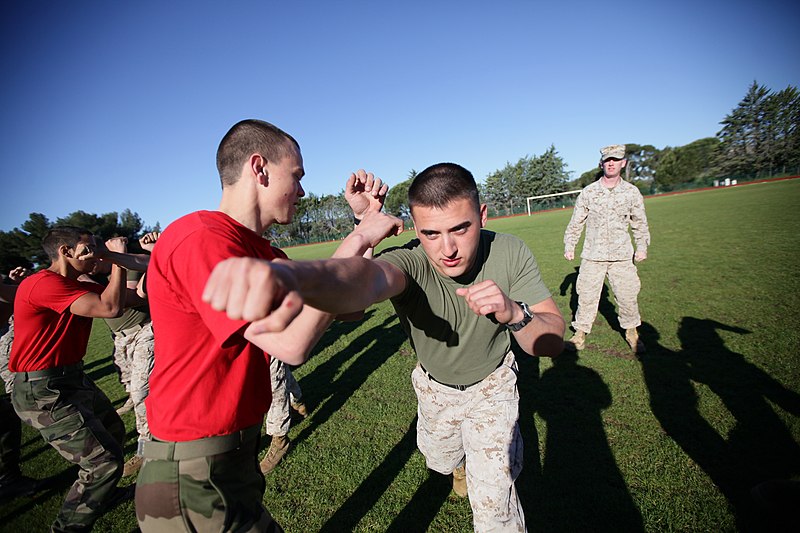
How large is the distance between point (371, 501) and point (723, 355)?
17.5ft

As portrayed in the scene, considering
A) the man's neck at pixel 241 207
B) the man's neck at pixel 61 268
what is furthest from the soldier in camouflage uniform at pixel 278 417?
the man's neck at pixel 241 207

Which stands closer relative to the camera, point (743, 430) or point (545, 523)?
point (545, 523)

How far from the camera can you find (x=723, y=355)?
5.05m

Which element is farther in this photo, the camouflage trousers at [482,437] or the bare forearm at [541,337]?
the camouflage trousers at [482,437]

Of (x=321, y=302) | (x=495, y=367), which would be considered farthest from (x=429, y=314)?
(x=321, y=302)

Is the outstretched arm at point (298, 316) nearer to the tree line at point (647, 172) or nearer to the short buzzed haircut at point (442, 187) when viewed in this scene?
the short buzzed haircut at point (442, 187)

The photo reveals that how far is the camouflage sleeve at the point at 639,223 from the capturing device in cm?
592

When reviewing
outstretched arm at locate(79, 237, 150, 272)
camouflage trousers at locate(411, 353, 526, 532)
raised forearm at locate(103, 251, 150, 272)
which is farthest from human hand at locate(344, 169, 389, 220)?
raised forearm at locate(103, 251, 150, 272)

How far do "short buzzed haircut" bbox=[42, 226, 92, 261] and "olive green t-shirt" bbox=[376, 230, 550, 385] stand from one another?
10.8 feet

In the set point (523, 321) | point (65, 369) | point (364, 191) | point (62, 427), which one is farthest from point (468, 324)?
point (65, 369)

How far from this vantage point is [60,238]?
11.8 feet

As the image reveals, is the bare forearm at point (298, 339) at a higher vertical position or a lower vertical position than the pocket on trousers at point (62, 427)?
higher

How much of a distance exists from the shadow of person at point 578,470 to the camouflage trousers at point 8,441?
6.13m

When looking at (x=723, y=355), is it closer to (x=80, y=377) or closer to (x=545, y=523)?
(x=545, y=523)
